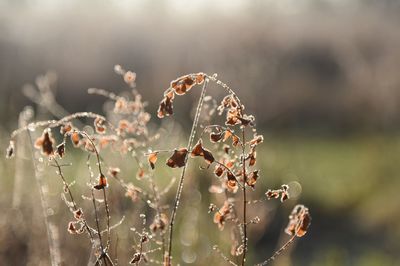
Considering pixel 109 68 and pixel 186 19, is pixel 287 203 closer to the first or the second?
pixel 109 68

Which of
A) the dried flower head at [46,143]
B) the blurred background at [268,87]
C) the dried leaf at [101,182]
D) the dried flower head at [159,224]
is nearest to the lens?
the dried flower head at [46,143]

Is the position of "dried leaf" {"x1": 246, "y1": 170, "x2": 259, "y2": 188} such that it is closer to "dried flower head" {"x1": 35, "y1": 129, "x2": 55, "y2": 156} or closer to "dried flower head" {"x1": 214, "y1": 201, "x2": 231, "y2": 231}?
"dried flower head" {"x1": 214, "y1": 201, "x2": 231, "y2": 231}

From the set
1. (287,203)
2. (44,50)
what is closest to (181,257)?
(287,203)

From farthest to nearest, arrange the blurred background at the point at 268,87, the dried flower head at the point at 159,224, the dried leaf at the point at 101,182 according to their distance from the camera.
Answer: the blurred background at the point at 268,87 → the dried flower head at the point at 159,224 → the dried leaf at the point at 101,182

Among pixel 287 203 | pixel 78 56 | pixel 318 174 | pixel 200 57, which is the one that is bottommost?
pixel 287 203

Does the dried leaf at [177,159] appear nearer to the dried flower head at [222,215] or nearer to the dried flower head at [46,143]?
the dried flower head at [46,143]

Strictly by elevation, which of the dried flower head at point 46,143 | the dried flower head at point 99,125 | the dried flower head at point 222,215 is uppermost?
the dried flower head at point 99,125

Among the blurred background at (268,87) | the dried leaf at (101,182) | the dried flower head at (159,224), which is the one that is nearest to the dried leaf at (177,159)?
the dried leaf at (101,182)

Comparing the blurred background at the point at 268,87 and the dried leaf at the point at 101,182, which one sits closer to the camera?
the dried leaf at the point at 101,182
